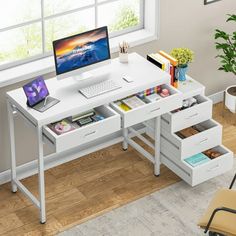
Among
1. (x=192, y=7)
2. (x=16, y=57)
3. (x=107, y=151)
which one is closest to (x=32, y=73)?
(x=16, y=57)

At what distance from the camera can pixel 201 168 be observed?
5395 mm

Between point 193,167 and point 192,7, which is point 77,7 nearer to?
point 192,7

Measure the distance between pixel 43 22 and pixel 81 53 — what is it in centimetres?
44

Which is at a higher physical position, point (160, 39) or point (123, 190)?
point (160, 39)

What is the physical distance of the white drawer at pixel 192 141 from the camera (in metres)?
5.43

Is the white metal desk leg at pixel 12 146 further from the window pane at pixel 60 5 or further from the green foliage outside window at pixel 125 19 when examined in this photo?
the green foliage outside window at pixel 125 19

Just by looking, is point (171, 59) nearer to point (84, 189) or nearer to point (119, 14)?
point (119, 14)

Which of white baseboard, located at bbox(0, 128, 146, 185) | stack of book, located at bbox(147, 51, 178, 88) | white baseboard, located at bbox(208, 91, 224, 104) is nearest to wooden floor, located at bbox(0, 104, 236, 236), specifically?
white baseboard, located at bbox(0, 128, 146, 185)

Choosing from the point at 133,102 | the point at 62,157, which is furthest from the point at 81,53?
the point at 62,157

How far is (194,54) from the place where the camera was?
6.21 meters

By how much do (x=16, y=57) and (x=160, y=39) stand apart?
46.5 inches

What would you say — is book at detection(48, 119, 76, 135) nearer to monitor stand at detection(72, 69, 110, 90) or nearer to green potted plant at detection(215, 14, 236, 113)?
monitor stand at detection(72, 69, 110, 90)

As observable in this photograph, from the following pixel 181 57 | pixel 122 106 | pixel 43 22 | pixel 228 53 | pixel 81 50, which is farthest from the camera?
pixel 228 53

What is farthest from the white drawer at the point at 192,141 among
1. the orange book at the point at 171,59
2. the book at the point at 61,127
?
the book at the point at 61,127
